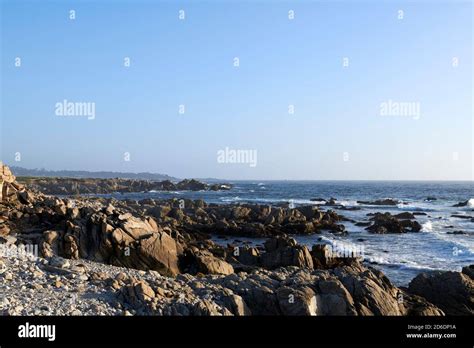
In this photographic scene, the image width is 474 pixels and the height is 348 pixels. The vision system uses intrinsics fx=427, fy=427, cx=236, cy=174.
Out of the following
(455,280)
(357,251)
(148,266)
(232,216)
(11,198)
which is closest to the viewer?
(455,280)

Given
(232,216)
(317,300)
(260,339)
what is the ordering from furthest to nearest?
(232,216), (317,300), (260,339)

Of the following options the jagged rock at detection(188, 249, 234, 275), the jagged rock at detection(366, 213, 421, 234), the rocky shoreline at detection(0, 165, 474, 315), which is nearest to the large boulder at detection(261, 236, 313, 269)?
the rocky shoreline at detection(0, 165, 474, 315)

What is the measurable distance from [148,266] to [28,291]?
304 inches

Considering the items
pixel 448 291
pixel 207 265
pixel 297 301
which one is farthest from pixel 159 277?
pixel 448 291

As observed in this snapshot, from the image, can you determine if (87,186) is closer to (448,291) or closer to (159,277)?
(159,277)

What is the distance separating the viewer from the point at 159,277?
18453 millimetres

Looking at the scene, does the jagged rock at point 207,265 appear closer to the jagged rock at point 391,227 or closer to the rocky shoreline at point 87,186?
the jagged rock at point 391,227

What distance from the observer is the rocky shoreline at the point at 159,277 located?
13.5 meters

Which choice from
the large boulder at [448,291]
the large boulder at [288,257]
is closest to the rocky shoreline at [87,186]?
the large boulder at [288,257]

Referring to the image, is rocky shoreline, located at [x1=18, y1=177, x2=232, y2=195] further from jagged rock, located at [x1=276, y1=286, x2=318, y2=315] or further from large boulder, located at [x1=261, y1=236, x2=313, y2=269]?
jagged rock, located at [x1=276, y1=286, x2=318, y2=315]

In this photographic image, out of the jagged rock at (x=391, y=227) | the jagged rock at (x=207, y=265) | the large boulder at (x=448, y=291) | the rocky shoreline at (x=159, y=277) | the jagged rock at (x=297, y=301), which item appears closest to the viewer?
the rocky shoreline at (x=159, y=277)

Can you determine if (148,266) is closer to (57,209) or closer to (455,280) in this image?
(57,209)

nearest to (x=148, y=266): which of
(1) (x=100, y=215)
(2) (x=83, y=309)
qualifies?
(1) (x=100, y=215)

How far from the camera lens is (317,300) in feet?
47.7
